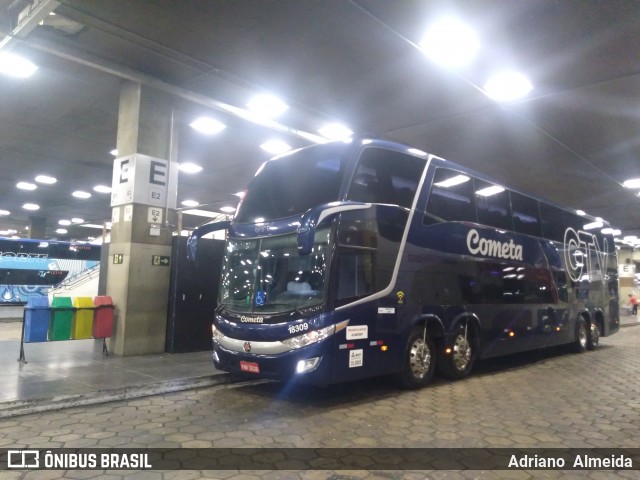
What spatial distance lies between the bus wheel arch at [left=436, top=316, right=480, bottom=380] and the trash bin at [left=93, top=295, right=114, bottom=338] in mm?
6608

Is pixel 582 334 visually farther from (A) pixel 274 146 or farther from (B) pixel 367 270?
(A) pixel 274 146

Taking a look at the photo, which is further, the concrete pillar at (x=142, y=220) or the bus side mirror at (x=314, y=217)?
the concrete pillar at (x=142, y=220)

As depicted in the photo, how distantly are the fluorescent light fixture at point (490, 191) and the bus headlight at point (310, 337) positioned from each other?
16.1 feet

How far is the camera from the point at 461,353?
8930 millimetres

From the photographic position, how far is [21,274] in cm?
2364

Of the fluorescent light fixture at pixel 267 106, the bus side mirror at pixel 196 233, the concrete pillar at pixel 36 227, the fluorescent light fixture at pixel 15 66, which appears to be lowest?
the bus side mirror at pixel 196 233

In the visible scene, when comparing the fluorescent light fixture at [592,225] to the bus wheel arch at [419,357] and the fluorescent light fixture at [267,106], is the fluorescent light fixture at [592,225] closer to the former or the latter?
the bus wheel arch at [419,357]

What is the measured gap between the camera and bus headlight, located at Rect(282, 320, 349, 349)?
254 inches

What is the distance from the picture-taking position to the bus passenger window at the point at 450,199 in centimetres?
849

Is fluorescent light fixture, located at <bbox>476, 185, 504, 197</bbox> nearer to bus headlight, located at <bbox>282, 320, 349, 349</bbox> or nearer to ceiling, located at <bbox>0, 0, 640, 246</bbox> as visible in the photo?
ceiling, located at <bbox>0, 0, 640, 246</bbox>

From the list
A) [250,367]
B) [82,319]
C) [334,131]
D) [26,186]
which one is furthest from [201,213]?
[250,367]

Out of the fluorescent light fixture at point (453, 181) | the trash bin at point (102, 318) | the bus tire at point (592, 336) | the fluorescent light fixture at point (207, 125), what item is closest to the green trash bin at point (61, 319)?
the trash bin at point (102, 318)

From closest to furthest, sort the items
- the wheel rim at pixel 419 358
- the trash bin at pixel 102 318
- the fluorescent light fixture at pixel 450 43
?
the fluorescent light fixture at pixel 450 43
the wheel rim at pixel 419 358
the trash bin at pixel 102 318

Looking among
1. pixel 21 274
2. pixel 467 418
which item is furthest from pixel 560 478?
pixel 21 274
